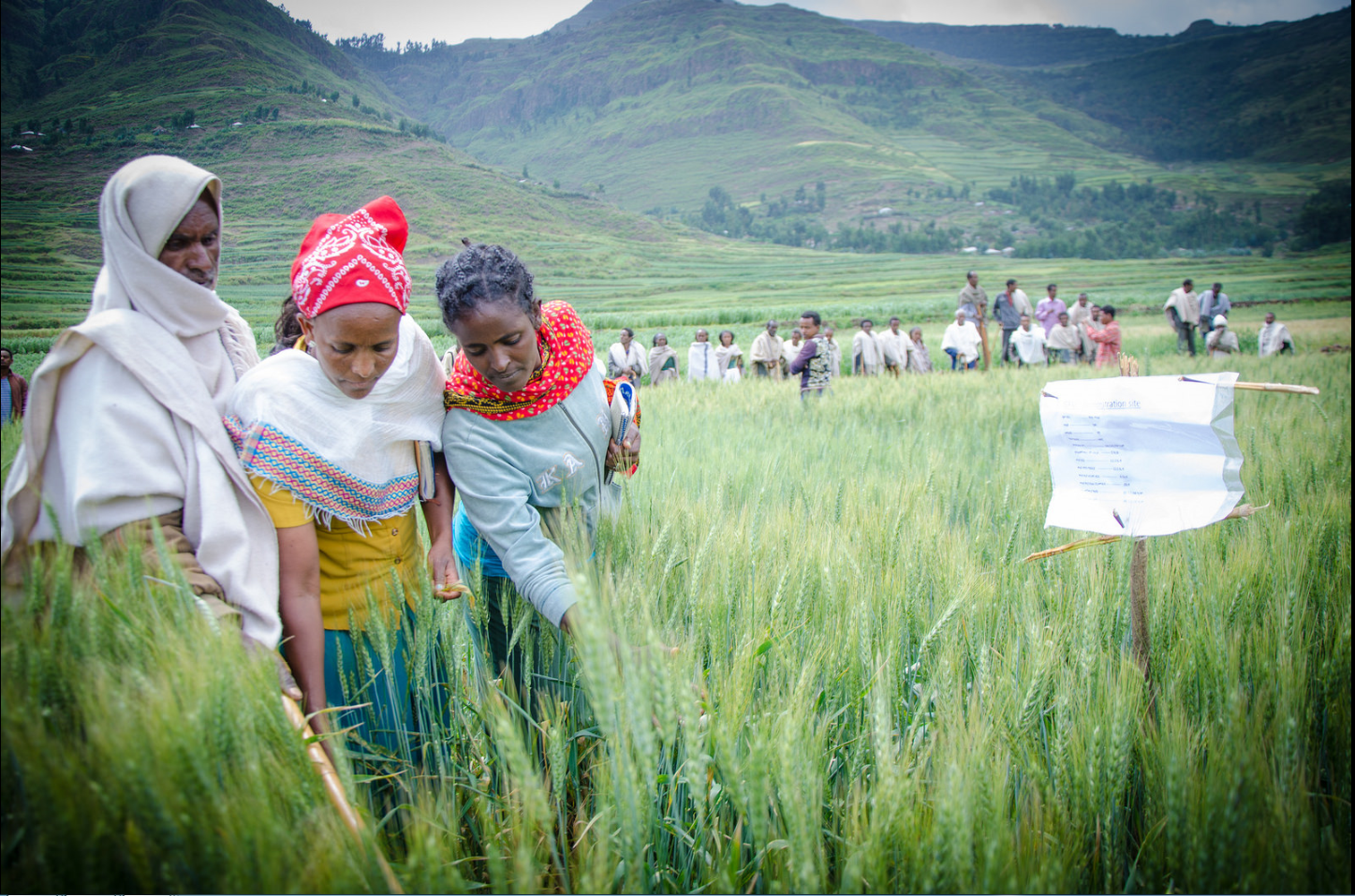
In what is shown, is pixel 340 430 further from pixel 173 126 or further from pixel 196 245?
pixel 173 126

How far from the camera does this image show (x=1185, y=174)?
5349 inches

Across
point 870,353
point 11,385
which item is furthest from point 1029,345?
point 11,385

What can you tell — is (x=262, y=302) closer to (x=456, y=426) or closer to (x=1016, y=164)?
(x=456, y=426)

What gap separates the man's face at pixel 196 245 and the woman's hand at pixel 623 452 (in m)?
0.96

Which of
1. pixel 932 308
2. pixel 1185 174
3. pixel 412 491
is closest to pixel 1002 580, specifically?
pixel 412 491

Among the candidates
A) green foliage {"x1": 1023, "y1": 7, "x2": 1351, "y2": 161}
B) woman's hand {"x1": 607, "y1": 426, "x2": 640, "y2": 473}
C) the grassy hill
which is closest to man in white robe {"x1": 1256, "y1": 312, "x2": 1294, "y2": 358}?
woman's hand {"x1": 607, "y1": 426, "x2": 640, "y2": 473}

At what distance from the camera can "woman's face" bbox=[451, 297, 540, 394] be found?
1.38 m

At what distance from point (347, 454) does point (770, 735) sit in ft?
3.19

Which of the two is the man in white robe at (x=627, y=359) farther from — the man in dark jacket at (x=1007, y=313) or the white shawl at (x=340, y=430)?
the white shawl at (x=340, y=430)

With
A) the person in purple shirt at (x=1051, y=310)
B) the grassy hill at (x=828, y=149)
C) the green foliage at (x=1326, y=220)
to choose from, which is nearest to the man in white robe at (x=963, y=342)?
the person in purple shirt at (x=1051, y=310)

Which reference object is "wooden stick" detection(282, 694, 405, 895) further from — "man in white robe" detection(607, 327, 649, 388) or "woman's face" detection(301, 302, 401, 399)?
"man in white robe" detection(607, 327, 649, 388)

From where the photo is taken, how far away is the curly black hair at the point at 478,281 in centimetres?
137

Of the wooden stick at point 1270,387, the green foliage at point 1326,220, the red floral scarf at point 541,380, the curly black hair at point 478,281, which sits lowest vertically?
the wooden stick at point 1270,387

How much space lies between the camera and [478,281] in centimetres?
137
